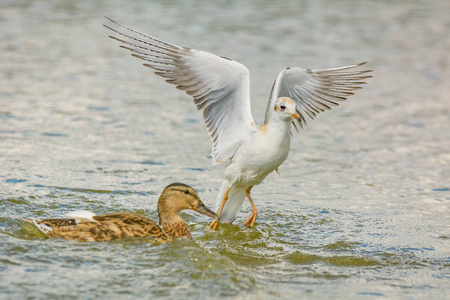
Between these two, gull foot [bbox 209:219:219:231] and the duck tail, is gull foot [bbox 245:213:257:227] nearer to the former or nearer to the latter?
gull foot [bbox 209:219:219:231]

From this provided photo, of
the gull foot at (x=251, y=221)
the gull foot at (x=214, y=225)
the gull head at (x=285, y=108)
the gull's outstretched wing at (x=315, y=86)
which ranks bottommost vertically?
the gull foot at (x=214, y=225)

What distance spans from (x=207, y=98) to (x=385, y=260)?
115 inches

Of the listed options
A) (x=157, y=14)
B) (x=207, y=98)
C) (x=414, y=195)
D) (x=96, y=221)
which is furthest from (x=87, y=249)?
(x=157, y=14)

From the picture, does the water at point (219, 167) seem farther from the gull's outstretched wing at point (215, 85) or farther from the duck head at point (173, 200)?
the gull's outstretched wing at point (215, 85)

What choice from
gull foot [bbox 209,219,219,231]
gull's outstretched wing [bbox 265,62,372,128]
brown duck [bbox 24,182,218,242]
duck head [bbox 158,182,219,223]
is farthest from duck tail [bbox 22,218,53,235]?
gull's outstretched wing [bbox 265,62,372,128]

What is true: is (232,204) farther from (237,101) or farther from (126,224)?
(126,224)

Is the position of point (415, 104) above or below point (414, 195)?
above

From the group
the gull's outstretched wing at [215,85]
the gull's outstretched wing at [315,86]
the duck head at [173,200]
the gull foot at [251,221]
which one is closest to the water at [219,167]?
the gull foot at [251,221]

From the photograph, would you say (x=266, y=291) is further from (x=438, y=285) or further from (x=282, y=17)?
(x=282, y=17)

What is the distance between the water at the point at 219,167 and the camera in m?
7.05

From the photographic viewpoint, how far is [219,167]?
11.5m

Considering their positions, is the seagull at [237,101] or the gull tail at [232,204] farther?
the gull tail at [232,204]

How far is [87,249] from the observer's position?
294 inches

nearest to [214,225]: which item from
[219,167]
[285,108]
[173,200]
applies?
[173,200]
